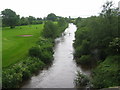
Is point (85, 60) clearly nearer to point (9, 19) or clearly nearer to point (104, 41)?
point (104, 41)

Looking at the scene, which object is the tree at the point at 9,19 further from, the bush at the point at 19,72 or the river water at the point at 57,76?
the bush at the point at 19,72

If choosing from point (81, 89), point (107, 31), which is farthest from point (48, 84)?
point (107, 31)

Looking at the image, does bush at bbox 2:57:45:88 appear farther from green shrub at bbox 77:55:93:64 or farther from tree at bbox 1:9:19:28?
tree at bbox 1:9:19:28

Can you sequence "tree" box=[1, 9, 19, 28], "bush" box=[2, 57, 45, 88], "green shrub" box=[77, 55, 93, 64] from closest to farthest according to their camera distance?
"bush" box=[2, 57, 45, 88] → "green shrub" box=[77, 55, 93, 64] → "tree" box=[1, 9, 19, 28]

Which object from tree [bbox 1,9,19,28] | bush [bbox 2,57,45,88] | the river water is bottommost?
the river water

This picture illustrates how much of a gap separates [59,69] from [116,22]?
9.34 meters

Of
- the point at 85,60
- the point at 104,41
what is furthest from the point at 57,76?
the point at 104,41

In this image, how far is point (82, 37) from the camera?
24.5 m

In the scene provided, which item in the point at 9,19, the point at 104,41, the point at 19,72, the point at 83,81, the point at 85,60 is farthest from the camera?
the point at 9,19

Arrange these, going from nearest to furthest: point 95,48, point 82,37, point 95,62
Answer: point 95,62, point 95,48, point 82,37

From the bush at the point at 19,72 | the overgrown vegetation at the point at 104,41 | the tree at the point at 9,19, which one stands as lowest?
the bush at the point at 19,72

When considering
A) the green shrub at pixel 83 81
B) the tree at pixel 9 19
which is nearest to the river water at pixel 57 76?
the green shrub at pixel 83 81

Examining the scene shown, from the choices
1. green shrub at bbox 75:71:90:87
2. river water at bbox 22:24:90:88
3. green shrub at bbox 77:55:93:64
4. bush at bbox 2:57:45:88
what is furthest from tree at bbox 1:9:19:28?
green shrub at bbox 75:71:90:87

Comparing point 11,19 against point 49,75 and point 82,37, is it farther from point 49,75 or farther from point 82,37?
point 49,75
